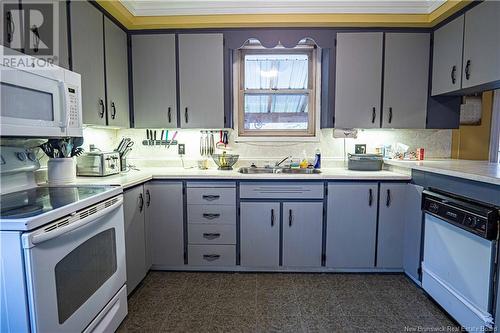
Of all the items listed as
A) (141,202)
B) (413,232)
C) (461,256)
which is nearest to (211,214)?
(141,202)

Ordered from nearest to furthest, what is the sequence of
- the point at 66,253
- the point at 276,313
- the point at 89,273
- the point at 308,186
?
the point at 66,253
the point at 89,273
the point at 276,313
the point at 308,186

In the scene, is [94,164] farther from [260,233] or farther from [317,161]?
[317,161]

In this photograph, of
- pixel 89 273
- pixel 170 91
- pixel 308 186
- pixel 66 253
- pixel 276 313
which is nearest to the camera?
pixel 66 253

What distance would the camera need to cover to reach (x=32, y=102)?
1404 mm

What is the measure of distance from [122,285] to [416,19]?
3.25 m

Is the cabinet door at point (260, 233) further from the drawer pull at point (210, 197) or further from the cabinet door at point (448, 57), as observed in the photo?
the cabinet door at point (448, 57)

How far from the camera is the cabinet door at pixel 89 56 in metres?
1.95

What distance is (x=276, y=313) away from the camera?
6.56 ft

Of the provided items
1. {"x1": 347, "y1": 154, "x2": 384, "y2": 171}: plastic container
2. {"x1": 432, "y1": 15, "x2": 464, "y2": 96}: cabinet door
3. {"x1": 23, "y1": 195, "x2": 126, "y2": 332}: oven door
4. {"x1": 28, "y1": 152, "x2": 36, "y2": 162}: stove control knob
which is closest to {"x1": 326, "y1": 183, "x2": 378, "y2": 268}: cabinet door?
{"x1": 347, "y1": 154, "x2": 384, "y2": 171}: plastic container

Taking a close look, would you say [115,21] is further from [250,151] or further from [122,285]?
[122,285]

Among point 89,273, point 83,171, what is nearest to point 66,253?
point 89,273

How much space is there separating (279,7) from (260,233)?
2.04 meters

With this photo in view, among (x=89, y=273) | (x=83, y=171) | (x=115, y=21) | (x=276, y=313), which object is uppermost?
(x=115, y=21)

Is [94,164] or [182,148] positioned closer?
[94,164]
